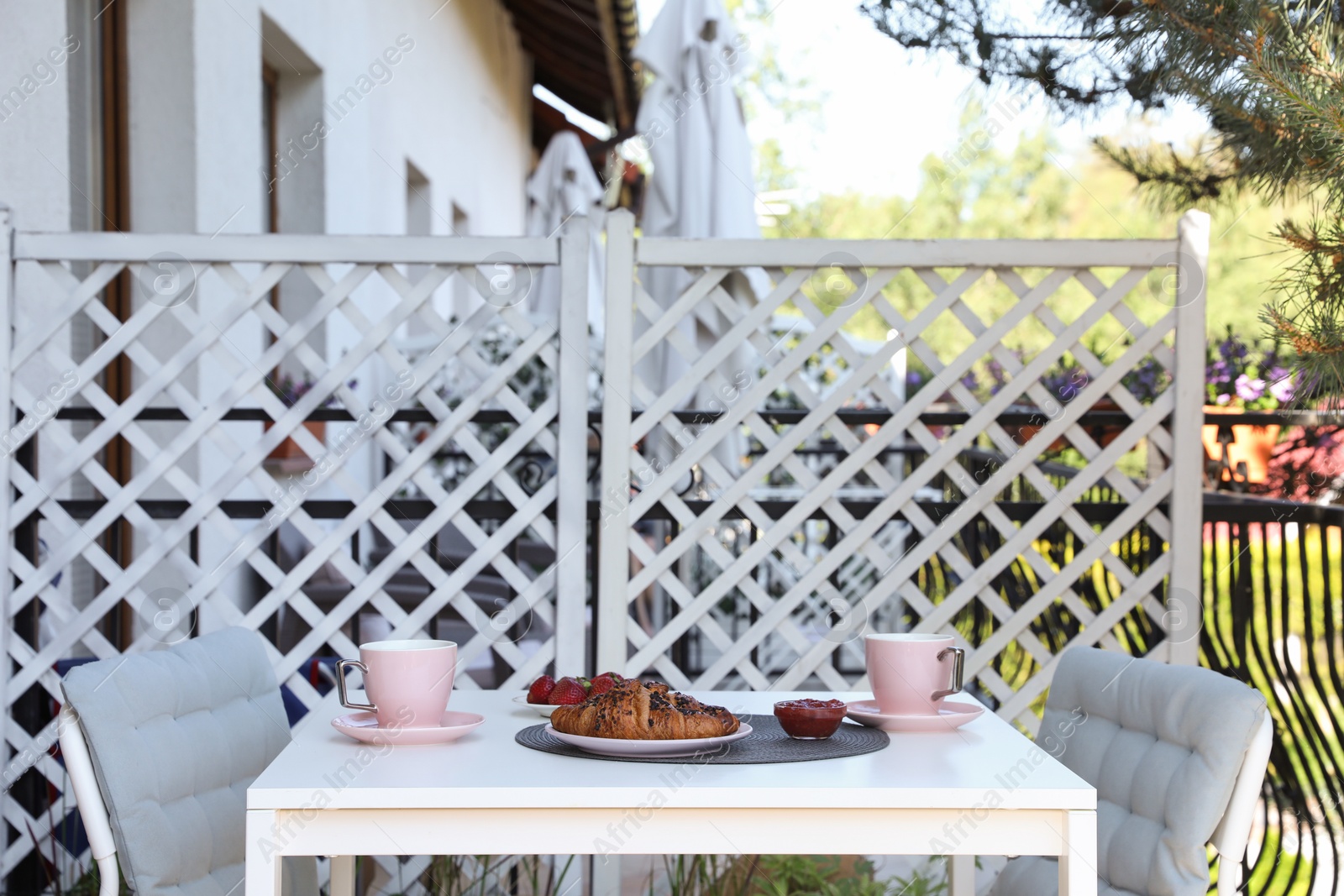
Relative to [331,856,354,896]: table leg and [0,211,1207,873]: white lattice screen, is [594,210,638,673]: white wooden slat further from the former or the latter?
[331,856,354,896]: table leg

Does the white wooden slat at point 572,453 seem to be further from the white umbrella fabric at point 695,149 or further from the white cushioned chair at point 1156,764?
the white cushioned chair at point 1156,764

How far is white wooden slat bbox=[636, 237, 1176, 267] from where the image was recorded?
222 centimetres

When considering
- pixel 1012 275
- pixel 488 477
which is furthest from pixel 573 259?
pixel 1012 275

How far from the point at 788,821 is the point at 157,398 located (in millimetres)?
2747

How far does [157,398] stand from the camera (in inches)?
129

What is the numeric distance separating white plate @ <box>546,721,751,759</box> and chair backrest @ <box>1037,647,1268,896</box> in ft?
1.60

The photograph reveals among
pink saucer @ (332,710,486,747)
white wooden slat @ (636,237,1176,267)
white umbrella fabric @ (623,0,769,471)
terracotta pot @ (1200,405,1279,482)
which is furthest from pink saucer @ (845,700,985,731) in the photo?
terracotta pot @ (1200,405,1279,482)

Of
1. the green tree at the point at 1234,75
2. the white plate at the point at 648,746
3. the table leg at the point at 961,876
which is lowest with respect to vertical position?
the table leg at the point at 961,876

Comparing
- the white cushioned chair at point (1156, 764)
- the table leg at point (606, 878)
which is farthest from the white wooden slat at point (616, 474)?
the white cushioned chair at point (1156, 764)

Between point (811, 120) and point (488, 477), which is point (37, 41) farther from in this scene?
point (811, 120)

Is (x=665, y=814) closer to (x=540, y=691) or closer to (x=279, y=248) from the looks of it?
(x=540, y=691)

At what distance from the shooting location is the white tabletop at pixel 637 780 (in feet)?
3.35

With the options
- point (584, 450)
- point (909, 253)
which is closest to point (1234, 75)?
point (909, 253)

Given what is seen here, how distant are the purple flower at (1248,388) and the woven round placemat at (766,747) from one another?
2082 millimetres
